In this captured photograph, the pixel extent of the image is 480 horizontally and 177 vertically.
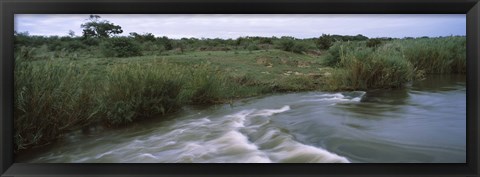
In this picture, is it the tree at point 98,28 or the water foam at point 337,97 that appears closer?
the tree at point 98,28

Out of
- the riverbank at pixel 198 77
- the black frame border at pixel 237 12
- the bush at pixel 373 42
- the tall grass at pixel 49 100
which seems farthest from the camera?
Answer: the bush at pixel 373 42

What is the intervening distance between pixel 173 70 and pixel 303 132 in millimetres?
983

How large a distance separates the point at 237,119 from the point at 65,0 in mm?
1281

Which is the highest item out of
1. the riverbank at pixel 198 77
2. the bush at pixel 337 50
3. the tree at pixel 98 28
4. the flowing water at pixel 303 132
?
the tree at pixel 98 28

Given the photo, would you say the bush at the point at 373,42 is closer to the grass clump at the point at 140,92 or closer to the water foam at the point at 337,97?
the water foam at the point at 337,97

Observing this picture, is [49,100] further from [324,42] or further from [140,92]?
[324,42]

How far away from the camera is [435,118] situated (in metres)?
2.62

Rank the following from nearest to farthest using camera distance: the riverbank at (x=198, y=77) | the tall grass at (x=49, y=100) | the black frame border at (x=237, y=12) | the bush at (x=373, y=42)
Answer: the black frame border at (x=237, y=12)
the tall grass at (x=49, y=100)
the riverbank at (x=198, y=77)
the bush at (x=373, y=42)

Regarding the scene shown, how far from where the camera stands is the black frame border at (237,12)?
2305 millimetres

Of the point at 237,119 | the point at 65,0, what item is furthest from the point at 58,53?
the point at 237,119

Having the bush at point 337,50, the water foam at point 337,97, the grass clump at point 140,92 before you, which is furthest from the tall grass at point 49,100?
the bush at point 337,50

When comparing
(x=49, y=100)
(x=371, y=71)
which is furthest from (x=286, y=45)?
(x=49, y=100)

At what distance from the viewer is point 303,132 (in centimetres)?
261

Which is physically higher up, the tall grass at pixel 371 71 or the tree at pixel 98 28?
the tree at pixel 98 28
